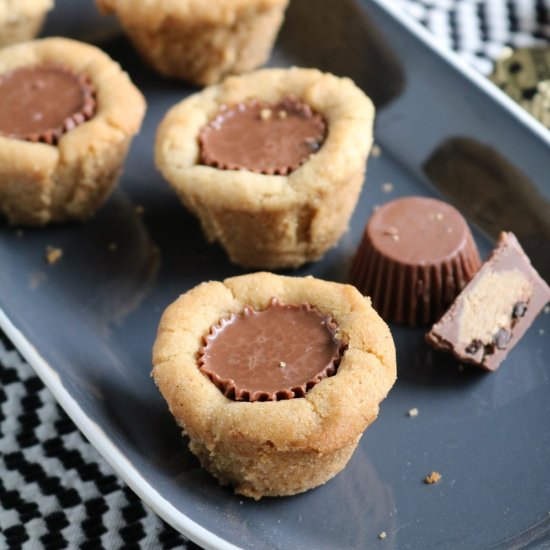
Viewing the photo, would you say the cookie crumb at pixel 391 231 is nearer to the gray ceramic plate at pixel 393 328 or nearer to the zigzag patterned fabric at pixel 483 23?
the gray ceramic plate at pixel 393 328

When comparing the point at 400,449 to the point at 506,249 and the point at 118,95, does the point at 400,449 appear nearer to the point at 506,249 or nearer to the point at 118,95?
the point at 506,249

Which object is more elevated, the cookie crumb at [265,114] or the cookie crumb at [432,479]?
the cookie crumb at [265,114]

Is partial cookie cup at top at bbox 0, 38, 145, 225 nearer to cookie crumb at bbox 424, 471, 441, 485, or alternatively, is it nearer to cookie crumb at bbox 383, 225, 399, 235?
cookie crumb at bbox 383, 225, 399, 235

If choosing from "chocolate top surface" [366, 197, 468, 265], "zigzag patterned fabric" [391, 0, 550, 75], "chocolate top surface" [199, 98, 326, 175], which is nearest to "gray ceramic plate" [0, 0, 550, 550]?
"chocolate top surface" [366, 197, 468, 265]

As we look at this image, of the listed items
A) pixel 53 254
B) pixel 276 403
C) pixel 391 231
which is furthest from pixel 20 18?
pixel 276 403

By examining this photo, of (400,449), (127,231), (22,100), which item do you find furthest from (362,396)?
(22,100)

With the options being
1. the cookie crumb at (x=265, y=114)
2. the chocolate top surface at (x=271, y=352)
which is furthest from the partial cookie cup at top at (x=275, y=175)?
the chocolate top surface at (x=271, y=352)
